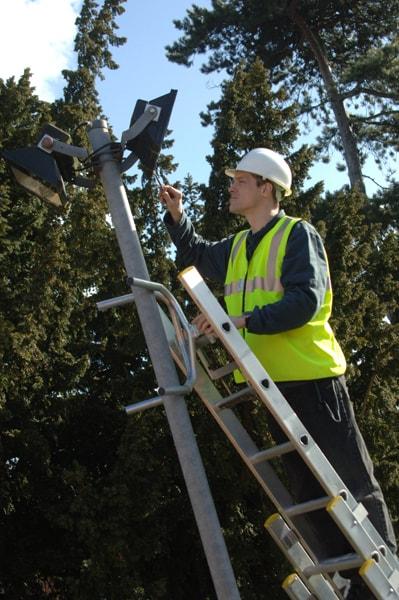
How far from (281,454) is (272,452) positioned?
0.18 ft

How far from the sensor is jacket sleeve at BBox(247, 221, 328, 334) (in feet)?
11.7

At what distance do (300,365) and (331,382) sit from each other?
0.17 meters

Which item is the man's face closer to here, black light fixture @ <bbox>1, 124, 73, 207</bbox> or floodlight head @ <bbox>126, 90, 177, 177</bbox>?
floodlight head @ <bbox>126, 90, 177, 177</bbox>

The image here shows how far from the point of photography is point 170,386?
136 inches

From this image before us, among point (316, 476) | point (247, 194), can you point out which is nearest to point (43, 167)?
point (247, 194)

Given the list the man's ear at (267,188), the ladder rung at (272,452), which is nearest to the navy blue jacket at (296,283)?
the man's ear at (267,188)

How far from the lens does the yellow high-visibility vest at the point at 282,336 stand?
3.73 metres

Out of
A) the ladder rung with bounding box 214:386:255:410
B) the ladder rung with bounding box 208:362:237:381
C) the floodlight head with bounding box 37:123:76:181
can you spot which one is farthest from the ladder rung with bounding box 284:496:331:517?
the floodlight head with bounding box 37:123:76:181

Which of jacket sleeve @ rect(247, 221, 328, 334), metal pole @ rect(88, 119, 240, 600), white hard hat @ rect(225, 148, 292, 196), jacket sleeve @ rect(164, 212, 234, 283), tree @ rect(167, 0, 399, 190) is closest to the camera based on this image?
metal pole @ rect(88, 119, 240, 600)

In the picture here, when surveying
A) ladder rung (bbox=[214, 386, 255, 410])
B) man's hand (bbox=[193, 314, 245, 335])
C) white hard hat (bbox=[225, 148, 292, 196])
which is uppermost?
white hard hat (bbox=[225, 148, 292, 196])

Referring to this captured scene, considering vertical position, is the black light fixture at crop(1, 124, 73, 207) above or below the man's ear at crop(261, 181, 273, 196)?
above

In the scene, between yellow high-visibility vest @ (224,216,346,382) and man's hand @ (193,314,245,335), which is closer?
man's hand @ (193,314,245,335)

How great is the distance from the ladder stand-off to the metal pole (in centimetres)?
7

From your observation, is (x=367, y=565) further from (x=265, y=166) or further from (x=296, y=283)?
(x=265, y=166)
